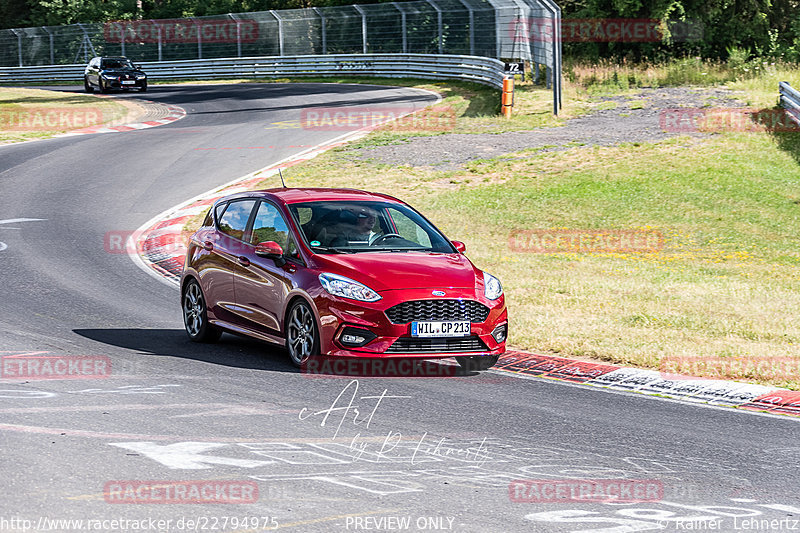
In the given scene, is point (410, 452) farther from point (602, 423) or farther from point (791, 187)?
point (791, 187)

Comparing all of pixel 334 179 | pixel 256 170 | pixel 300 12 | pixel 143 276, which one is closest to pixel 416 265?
pixel 143 276

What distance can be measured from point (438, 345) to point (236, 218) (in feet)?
9.94

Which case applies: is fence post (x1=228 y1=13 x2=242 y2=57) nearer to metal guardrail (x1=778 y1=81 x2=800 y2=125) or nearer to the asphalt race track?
metal guardrail (x1=778 y1=81 x2=800 y2=125)

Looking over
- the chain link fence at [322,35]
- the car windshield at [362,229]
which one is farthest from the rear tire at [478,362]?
the chain link fence at [322,35]

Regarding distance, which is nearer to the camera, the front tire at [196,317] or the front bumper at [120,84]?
the front tire at [196,317]

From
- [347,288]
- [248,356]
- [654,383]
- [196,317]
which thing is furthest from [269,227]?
[654,383]

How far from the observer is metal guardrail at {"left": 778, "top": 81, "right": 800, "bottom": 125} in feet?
89.2

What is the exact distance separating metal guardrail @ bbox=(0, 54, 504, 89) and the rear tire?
2648 centimetres

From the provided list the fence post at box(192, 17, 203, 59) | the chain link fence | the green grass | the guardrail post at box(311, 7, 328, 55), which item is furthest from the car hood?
the fence post at box(192, 17, 203, 59)

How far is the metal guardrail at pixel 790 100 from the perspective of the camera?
2719cm

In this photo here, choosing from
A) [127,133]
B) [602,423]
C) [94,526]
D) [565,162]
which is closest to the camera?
[94,526]

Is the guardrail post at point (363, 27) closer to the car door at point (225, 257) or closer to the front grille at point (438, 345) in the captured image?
the car door at point (225, 257)

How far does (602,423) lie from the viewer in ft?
27.3

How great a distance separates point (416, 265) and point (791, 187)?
50.2ft
